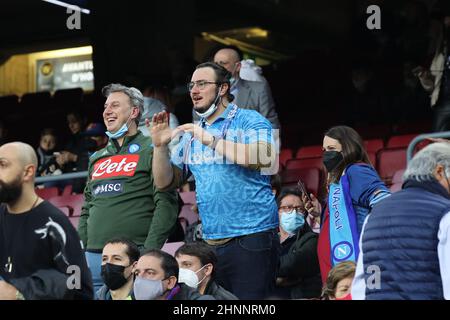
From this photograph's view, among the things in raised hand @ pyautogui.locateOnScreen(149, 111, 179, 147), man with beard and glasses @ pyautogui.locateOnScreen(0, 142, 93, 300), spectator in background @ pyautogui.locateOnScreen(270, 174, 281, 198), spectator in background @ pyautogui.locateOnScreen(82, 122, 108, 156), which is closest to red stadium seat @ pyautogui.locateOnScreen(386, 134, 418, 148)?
spectator in background @ pyautogui.locateOnScreen(270, 174, 281, 198)

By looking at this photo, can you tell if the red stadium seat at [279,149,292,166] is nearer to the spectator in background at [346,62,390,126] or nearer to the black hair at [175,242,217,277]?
the spectator in background at [346,62,390,126]

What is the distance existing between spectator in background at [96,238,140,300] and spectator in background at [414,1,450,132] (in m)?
3.83

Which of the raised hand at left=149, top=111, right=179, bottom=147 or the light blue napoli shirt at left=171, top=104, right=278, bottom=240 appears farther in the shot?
the raised hand at left=149, top=111, right=179, bottom=147

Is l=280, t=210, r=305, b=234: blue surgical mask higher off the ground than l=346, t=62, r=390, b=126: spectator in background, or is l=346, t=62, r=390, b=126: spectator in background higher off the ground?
l=346, t=62, r=390, b=126: spectator in background

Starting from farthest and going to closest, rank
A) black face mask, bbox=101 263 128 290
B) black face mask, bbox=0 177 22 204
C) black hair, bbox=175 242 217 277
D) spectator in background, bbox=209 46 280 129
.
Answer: spectator in background, bbox=209 46 280 129
black face mask, bbox=101 263 128 290
black hair, bbox=175 242 217 277
black face mask, bbox=0 177 22 204

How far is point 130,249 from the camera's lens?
6.45 m

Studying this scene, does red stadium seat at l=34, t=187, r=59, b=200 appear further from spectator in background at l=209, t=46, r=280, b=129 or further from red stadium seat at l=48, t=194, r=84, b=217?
spectator in background at l=209, t=46, r=280, b=129

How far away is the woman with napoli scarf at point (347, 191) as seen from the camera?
245 inches

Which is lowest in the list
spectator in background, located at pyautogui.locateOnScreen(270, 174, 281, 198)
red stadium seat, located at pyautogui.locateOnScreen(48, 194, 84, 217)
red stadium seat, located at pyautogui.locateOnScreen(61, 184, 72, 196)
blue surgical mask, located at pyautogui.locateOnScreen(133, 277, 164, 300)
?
blue surgical mask, located at pyautogui.locateOnScreen(133, 277, 164, 300)

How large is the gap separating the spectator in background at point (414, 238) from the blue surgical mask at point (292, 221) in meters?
1.92

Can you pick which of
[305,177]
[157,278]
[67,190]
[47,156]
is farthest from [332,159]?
[47,156]

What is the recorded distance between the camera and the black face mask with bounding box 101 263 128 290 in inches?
253

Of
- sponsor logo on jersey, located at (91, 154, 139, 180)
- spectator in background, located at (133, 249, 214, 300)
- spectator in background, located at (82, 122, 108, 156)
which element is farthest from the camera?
spectator in background, located at (82, 122, 108, 156)

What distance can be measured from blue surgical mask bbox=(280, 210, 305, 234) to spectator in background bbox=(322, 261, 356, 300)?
1.27 metres
